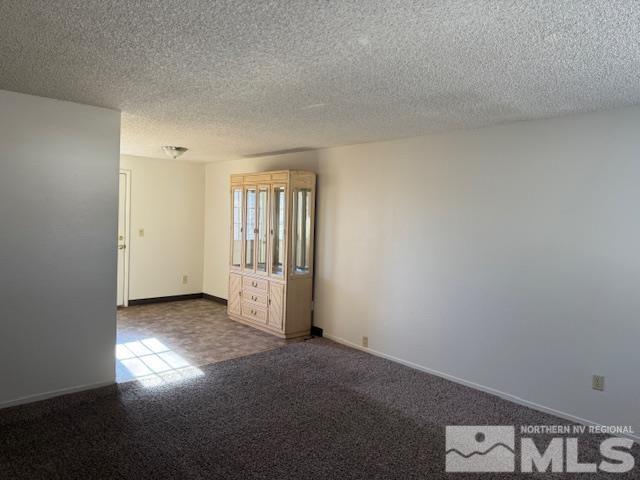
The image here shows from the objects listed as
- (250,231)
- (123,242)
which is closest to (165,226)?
(123,242)

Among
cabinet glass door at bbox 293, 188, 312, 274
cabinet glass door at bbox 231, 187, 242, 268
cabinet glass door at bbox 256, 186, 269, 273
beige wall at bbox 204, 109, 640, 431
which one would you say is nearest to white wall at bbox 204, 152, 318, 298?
cabinet glass door at bbox 231, 187, 242, 268

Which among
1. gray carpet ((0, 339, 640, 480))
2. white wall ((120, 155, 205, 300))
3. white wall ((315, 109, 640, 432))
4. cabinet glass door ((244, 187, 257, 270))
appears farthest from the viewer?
white wall ((120, 155, 205, 300))

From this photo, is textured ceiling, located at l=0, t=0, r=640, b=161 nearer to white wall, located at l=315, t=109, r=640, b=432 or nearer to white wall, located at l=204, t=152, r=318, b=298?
white wall, located at l=315, t=109, r=640, b=432

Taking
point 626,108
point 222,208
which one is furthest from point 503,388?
point 222,208

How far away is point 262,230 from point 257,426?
3016 mm

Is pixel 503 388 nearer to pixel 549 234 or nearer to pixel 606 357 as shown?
pixel 606 357

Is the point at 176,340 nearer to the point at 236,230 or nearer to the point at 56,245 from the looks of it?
the point at 236,230

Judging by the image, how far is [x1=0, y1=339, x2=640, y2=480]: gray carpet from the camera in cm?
265

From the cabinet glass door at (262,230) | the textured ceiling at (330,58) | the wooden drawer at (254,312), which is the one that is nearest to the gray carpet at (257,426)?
the wooden drawer at (254,312)

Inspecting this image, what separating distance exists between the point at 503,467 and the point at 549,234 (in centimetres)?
181

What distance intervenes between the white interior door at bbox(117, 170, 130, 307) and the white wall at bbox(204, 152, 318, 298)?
1.31m

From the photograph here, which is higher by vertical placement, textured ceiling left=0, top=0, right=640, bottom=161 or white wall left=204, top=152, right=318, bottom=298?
textured ceiling left=0, top=0, right=640, bottom=161

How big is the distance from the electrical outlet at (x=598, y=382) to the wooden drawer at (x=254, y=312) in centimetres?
362

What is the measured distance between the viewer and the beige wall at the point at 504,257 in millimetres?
3258
